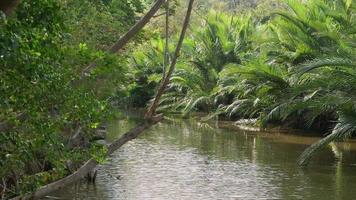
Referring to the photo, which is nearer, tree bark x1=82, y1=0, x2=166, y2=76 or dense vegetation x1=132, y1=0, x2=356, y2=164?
tree bark x1=82, y1=0, x2=166, y2=76

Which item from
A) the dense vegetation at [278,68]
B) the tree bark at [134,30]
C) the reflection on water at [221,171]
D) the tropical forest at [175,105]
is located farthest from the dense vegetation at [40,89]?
the dense vegetation at [278,68]

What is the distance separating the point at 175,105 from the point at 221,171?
18432mm

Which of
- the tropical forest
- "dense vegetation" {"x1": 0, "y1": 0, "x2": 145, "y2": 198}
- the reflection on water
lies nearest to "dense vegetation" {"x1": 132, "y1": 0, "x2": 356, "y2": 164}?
the tropical forest

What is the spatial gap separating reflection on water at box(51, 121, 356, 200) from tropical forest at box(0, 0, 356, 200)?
1.6 inches

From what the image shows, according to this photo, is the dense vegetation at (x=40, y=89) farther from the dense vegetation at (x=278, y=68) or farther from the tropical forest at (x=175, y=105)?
the dense vegetation at (x=278, y=68)

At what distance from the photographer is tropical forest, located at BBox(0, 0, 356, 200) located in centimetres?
577

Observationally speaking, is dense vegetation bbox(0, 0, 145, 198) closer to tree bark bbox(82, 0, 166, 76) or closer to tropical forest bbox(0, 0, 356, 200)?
tropical forest bbox(0, 0, 356, 200)

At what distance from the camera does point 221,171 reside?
14.4 metres

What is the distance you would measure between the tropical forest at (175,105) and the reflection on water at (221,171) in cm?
4

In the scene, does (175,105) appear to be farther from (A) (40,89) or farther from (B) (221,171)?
(A) (40,89)

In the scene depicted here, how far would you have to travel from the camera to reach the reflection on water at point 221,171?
1174 centimetres

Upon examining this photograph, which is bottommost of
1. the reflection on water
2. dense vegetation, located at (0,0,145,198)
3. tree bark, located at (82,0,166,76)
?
the reflection on water

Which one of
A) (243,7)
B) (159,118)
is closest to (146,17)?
(159,118)

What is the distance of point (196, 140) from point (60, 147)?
48.4 ft
